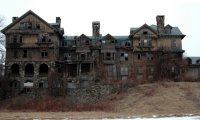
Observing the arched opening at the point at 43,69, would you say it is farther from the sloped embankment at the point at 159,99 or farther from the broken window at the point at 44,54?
the sloped embankment at the point at 159,99

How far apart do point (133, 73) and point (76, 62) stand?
11.6 m

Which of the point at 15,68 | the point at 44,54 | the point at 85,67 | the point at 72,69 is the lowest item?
the point at 72,69

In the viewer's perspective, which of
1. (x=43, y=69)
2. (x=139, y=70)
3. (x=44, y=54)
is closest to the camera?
(x=44, y=54)

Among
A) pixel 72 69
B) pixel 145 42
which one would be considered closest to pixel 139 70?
pixel 145 42

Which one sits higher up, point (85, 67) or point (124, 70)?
point (85, 67)

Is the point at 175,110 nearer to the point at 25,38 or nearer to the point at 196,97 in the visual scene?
the point at 196,97

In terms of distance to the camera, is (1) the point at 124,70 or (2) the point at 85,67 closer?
(2) the point at 85,67

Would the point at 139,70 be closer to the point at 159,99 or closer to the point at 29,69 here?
the point at 159,99

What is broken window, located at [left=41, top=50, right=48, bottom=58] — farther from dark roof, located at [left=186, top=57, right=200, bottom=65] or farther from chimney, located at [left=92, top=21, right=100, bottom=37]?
dark roof, located at [left=186, top=57, right=200, bottom=65]

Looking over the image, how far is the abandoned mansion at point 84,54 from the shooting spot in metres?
79.8

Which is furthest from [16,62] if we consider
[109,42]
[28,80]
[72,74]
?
[109,42]

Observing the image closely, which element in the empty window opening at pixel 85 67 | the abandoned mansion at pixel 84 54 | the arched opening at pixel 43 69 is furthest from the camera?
the empty window opening at pixel 85 67

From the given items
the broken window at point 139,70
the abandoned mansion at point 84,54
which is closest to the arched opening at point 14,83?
the abandoned mansion at point 84,54

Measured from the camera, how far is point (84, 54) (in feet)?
274
